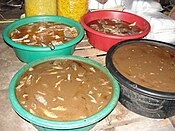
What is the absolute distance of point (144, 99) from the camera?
1489mm

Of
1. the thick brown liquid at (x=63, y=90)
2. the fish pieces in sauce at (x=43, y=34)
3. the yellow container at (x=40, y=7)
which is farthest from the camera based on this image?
the yellow container at (x=40, y=7)

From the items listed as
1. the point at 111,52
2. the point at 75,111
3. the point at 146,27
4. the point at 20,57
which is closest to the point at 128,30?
the point at 146,27

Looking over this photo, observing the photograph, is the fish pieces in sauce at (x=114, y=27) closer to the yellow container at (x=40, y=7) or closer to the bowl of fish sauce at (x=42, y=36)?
the bowl of fish sauce at (x=42, y=36)

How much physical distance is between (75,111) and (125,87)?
0.38 meters

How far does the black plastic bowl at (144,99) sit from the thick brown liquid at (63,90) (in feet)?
0.33

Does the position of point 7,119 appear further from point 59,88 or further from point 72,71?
point 72,71

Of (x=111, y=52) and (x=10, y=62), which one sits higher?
(x=111, y=52)

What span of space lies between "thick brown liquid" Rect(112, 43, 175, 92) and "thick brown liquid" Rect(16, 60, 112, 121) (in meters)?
0.18

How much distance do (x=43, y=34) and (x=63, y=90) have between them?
0.79 meters

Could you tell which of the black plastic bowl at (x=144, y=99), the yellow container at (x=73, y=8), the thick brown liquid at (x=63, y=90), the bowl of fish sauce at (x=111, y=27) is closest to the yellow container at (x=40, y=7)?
the yellow container at (x=73, y=8)

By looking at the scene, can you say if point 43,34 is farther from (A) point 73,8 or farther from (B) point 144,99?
(B) point 144,99

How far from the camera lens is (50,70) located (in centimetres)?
168

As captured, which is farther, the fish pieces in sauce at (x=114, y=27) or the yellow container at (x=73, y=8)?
the yellow container at (x=73, y=8)

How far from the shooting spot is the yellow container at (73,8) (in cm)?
250
